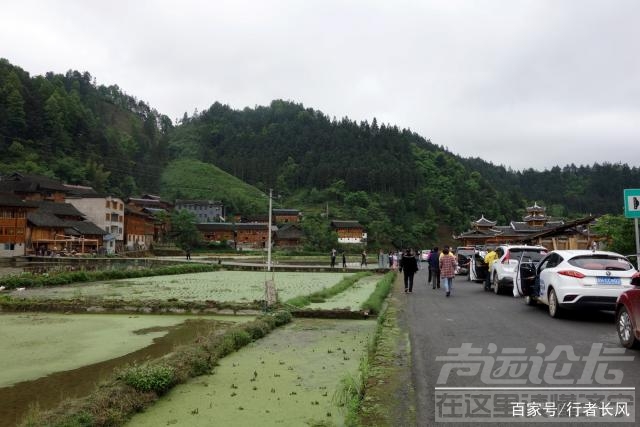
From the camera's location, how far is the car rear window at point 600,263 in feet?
33.2

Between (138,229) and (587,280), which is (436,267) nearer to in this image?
(587,280)

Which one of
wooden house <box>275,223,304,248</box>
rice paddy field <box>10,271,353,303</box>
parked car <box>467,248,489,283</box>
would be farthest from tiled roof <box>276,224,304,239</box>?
parked car <box>467,248,489,283</box>

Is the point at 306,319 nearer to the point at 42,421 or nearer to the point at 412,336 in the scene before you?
the point at 412,336

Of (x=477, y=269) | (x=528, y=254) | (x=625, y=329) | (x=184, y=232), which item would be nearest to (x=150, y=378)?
(x=625, y=329)

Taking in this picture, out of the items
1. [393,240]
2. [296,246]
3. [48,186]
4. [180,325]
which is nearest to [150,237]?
[48,186]

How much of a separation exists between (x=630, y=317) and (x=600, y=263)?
3.36m

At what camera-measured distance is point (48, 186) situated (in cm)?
7025

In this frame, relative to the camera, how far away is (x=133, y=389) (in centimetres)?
503

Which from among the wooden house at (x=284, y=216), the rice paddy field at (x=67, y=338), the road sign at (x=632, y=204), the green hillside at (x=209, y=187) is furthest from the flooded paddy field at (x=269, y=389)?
the green hillside at (x=209, y=187)

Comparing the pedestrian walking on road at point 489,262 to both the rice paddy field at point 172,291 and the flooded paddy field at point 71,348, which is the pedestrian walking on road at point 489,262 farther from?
the flooded paddy field at point 71,348

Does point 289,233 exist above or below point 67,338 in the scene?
above

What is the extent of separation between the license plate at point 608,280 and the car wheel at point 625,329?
2.40 metres

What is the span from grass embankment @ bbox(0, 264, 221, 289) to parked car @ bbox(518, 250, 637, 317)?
20.6m

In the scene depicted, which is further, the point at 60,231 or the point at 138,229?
the point at 138,229
